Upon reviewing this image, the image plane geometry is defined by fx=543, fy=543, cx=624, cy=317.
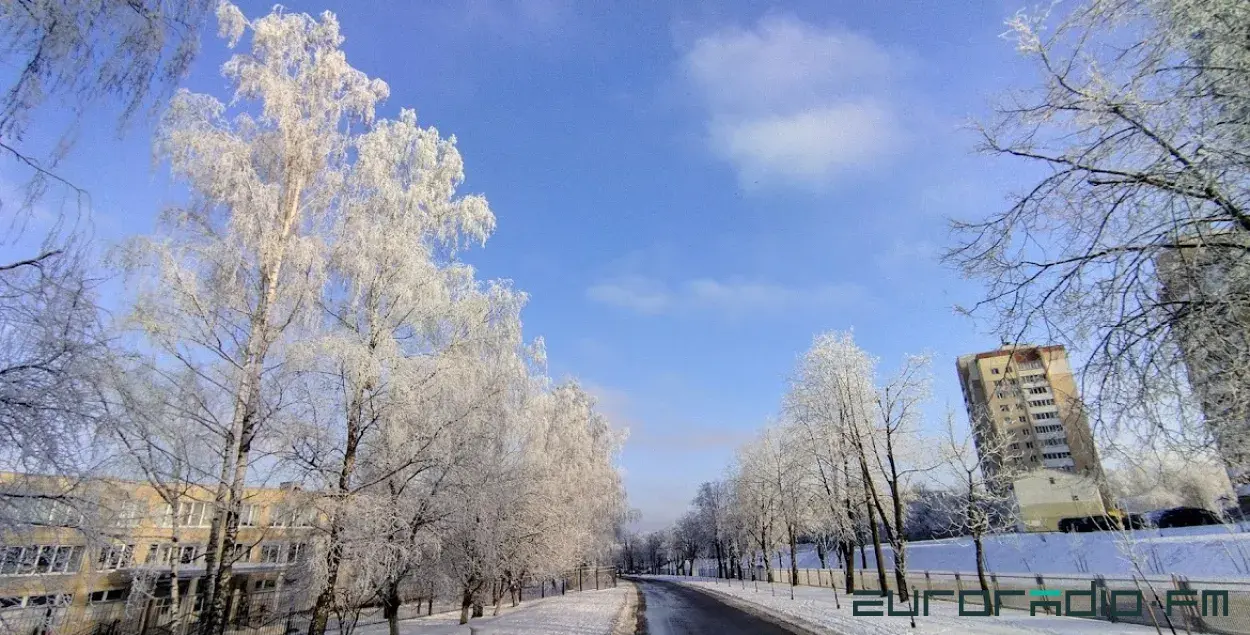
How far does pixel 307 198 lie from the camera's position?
1243cm

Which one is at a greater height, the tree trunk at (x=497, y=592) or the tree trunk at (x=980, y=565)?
the tree trunk at (x=980, y=565)

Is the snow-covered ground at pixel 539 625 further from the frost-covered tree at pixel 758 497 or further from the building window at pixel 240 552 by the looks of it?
the frost-covered tree at pixel 758 497

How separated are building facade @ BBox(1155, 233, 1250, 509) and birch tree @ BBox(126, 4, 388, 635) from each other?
41.0 feet

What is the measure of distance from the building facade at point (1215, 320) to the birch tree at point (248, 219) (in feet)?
41.0

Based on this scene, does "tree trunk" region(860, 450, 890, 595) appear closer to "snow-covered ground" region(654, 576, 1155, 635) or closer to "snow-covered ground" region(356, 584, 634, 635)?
"snow-covered ground" region(654, 576, 1155, 635)

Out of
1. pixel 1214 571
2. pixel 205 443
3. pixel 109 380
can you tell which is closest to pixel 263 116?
pixel 205 443

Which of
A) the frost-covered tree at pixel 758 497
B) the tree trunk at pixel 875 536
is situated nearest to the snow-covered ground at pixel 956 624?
the tree trunk at pixel 875 536

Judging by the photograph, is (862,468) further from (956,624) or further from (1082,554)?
(1082,554)

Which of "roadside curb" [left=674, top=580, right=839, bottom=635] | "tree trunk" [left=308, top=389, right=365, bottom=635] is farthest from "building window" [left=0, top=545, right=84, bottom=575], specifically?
"roadside curb" [left=674, top=580, right=839, bottom=635]

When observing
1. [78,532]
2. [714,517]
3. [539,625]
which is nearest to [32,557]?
[78,532]

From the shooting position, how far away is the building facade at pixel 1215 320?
3352 millimetres

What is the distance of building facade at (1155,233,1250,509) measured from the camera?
3.35m

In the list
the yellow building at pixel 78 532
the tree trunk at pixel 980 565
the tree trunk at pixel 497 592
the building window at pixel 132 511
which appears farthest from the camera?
the tree trunk at pixel 497 592

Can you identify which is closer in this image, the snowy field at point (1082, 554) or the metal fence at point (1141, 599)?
the metal fence at point (1141, 599)
